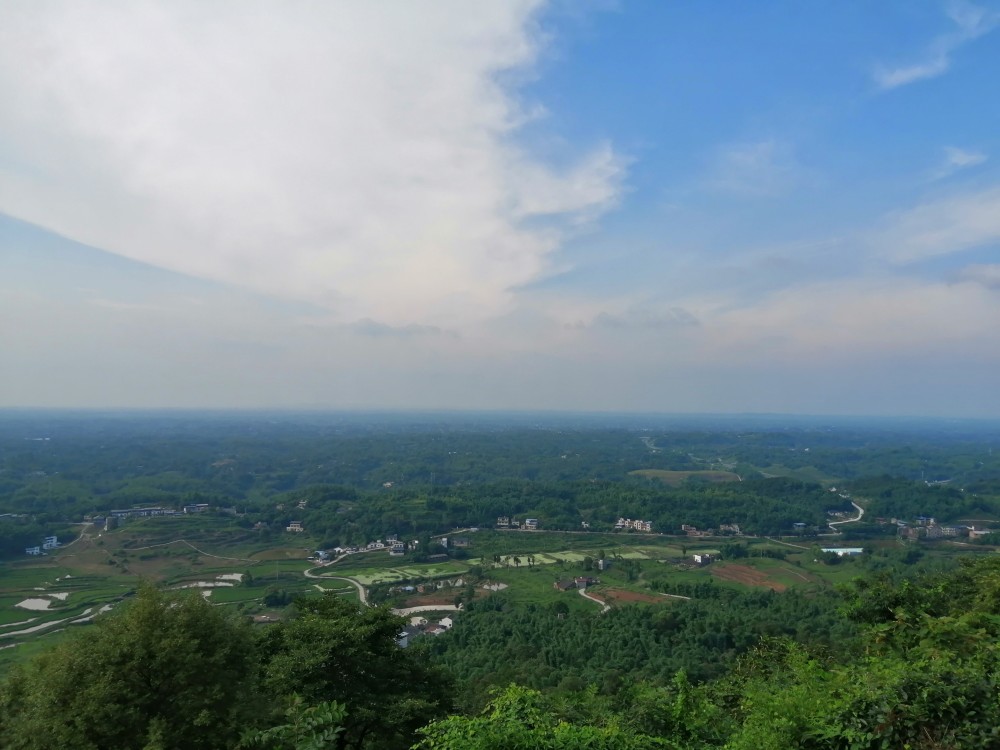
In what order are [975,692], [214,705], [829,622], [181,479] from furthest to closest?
[181,479] < [829,622] < [214,705] < [975,692]

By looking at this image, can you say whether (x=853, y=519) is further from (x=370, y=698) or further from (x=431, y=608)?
(x=370, y=698)

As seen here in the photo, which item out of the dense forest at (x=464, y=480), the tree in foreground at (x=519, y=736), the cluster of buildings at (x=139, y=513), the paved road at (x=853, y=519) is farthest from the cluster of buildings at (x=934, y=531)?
the cluster of buildings at (x=139, y=513)

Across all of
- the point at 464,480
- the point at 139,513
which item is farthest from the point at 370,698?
the point at 464,480

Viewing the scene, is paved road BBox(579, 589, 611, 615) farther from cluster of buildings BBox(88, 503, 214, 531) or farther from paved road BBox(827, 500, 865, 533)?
cluster of buildings BBox(88, 503, 214, 531)

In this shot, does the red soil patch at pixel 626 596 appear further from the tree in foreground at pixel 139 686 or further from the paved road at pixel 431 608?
the tree in foreground at pixel 139 686

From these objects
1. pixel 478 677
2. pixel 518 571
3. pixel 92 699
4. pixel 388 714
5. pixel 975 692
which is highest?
pixel 975 692

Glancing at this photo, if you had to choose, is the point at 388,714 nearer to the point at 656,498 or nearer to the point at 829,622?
the point at 829,622

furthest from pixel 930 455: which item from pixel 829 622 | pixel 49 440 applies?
pixel 49 440

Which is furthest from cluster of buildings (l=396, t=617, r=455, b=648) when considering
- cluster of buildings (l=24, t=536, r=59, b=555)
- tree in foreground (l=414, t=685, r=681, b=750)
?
cluster of buildings (l=24, t=536, r=59, b=555)
